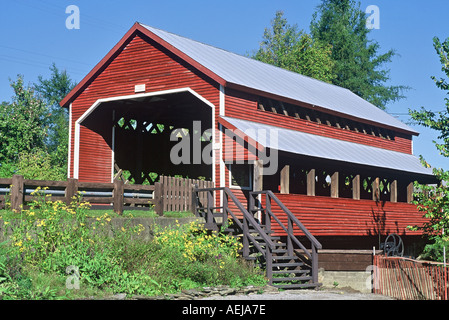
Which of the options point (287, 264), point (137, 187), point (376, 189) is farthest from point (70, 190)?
point (376, 189)

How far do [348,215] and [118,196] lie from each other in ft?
41.7

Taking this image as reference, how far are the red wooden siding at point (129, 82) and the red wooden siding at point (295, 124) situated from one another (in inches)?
36.3

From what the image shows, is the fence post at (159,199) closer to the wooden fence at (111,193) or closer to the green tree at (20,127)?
the wooden fence at (111,193)

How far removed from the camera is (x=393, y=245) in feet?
112

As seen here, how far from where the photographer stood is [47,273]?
15.2 meters

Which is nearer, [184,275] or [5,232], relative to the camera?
[5,232]

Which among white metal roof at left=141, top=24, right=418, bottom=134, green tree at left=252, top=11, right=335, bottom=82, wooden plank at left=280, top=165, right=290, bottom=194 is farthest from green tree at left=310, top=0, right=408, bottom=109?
wooden plank at left=280, top=165, right=290, bottom=194

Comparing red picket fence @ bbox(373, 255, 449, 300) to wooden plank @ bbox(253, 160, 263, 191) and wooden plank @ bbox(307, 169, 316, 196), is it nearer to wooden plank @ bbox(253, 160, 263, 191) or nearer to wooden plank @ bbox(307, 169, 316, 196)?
wooden plank @ bbox(253, 160, 263, 191)

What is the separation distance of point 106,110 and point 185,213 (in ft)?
30.8

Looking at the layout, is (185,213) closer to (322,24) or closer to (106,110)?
(106,110)

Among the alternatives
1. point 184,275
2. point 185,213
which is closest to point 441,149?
point 185,213

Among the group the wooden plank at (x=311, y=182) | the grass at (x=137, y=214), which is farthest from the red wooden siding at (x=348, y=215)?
the grass at (x=137, y=214)

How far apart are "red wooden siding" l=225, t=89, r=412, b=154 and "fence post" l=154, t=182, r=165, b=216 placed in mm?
4854

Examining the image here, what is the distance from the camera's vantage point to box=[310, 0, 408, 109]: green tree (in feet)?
221
